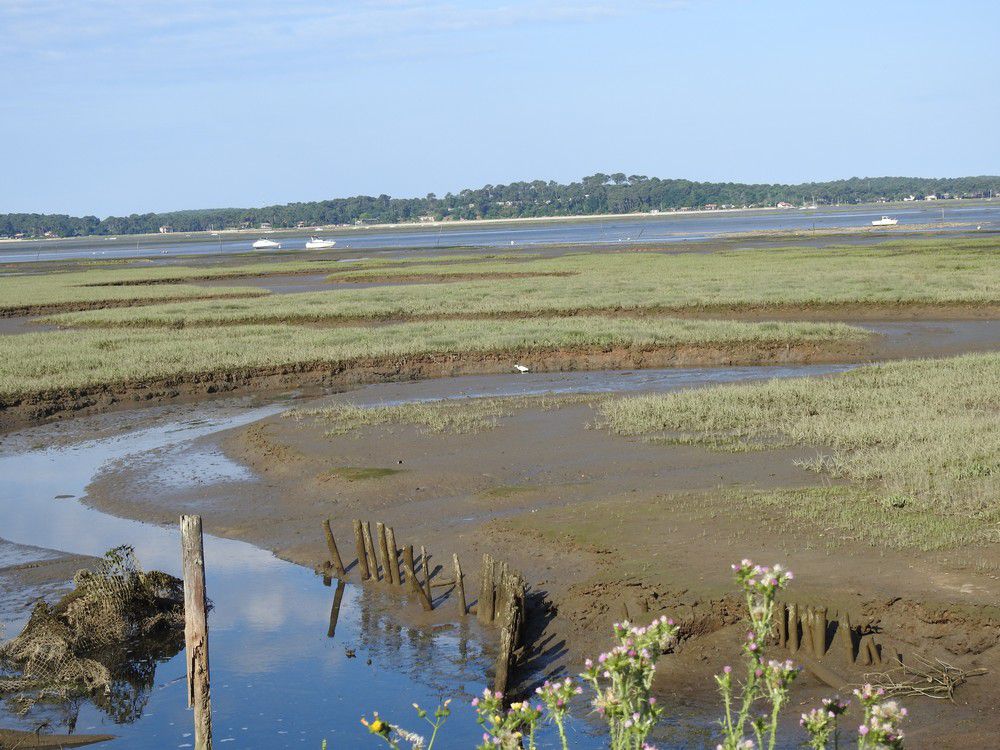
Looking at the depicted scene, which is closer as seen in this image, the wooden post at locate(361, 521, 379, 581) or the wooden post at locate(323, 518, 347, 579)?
the wooden post at locate(361, 521, 379, 581)

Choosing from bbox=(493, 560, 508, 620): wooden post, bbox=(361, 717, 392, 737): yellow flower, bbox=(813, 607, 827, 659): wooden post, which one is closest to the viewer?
bbox=(361, 717, 392, 737): yellow flower

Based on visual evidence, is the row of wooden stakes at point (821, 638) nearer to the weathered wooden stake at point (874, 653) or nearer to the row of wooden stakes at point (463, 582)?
the weathered wooden stake at point (874, 653)

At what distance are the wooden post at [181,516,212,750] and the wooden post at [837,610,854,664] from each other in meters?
4.85

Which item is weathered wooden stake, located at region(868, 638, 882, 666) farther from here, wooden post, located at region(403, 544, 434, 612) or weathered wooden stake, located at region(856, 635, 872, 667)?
wooden post, located at region(403, 544, 434, 612)

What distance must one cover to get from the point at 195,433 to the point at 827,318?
20384 millimetres

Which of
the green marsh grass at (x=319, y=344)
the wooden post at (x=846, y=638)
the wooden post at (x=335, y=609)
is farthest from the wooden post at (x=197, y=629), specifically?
the green marsh grass at (x=319, y=344)

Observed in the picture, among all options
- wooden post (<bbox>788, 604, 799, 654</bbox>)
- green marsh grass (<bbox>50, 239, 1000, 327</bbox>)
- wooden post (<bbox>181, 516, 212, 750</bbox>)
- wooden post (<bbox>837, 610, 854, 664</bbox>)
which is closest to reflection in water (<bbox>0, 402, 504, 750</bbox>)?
wooden post (<bbox>181, 516, 212, 750</bbox>)

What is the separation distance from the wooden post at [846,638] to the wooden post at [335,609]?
465cm

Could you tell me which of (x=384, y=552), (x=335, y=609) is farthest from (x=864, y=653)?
(x=335, y=609)

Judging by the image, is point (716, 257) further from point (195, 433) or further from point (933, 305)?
point (195, 433)

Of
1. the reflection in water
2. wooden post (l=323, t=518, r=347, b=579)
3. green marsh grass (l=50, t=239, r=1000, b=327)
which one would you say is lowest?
the reflection in water

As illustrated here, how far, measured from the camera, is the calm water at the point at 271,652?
9.08 metres

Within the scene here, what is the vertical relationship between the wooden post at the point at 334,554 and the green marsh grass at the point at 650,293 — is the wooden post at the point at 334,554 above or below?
below

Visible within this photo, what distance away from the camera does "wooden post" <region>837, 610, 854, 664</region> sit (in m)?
9.08
